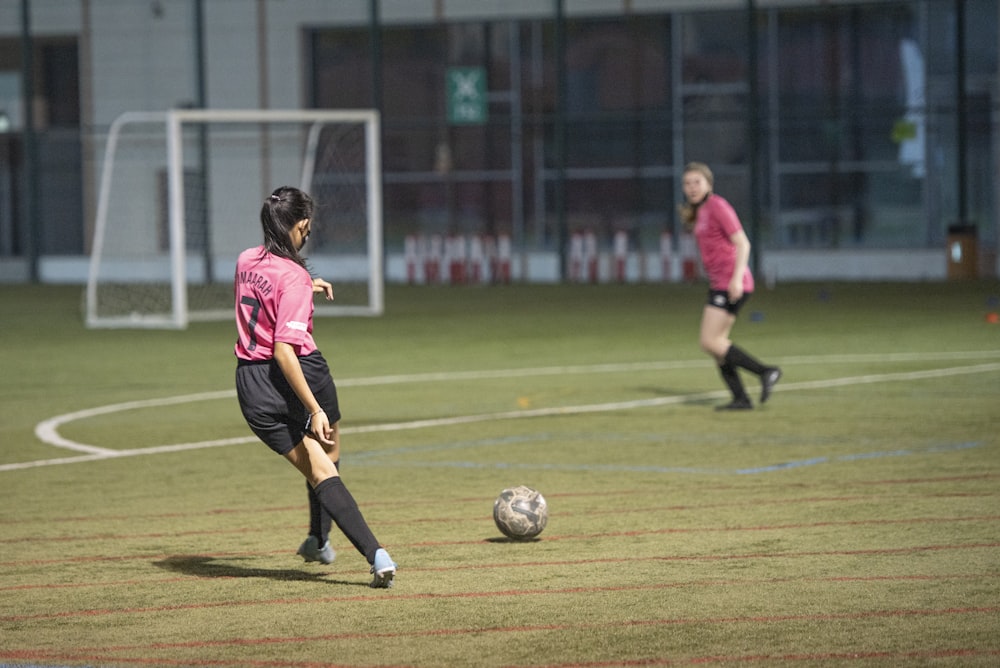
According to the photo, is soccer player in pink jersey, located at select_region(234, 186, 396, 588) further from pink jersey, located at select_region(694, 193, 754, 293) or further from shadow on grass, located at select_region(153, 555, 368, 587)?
pink jersey, located at select_region(694, 193, 754, 293)

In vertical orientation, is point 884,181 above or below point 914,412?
above

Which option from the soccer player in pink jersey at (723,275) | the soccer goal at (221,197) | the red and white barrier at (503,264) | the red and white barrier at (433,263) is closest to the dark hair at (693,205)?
the soccer player in pink jersey at (723,275)

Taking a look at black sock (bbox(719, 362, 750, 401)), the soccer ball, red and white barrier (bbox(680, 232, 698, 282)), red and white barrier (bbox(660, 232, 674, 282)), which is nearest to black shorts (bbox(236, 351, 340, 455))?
the soccer ball

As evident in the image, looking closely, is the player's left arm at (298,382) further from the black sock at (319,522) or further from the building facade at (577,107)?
the building facade at (577,107)

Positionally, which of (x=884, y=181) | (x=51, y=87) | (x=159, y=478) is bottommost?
(x=159, y=478)

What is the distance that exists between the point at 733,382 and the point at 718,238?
3.65ft

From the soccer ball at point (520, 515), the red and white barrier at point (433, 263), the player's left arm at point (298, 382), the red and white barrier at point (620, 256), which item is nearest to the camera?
the player's left arm at point (298, 382)

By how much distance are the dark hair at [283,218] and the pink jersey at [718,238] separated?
626cm

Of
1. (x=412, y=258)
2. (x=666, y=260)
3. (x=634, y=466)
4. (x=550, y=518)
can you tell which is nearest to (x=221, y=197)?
(x=412, y=258)

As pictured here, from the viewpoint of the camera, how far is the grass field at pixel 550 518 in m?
5.72

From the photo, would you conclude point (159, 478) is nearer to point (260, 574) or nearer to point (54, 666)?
point (260, 574)

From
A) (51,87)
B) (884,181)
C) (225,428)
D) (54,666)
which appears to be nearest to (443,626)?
(54,666)

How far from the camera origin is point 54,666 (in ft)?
17.8

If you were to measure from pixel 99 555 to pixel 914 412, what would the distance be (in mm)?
6665
